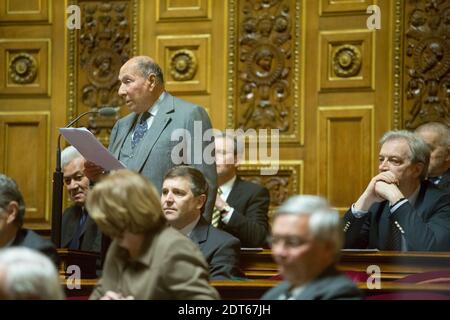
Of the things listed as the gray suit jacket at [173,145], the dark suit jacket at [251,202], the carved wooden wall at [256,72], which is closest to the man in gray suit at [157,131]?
the gray suit jacket at [173,145]

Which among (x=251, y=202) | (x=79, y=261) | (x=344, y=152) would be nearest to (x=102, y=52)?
(x=344, y=152)

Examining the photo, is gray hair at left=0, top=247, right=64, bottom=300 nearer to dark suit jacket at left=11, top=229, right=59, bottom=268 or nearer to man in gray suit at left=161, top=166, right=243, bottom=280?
dark suit jacket at left=11, top=229, right=59, bottom=268

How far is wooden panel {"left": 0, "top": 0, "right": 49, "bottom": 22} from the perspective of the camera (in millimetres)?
8141

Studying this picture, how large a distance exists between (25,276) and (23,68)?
5519 mm

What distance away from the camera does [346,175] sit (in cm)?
754

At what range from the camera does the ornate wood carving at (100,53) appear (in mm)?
8008

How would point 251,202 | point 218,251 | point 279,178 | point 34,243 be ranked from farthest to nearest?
point 279,178 → point 251,202 → point 218,251 → point 34,243

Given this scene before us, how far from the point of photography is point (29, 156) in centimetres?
809

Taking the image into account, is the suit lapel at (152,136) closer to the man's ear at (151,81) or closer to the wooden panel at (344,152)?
the man's ear at (151,81)

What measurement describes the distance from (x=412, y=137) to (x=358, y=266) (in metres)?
0.92

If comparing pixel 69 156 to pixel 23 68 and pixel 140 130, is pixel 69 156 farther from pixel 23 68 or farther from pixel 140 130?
pixel 23 68
